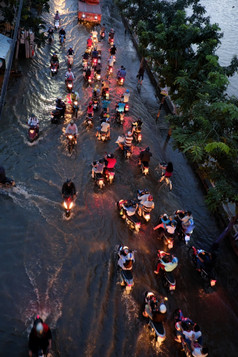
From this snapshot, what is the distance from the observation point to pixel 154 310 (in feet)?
25.7

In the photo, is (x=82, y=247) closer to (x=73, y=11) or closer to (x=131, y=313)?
(x=131, y=313)

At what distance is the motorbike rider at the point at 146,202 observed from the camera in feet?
36.5

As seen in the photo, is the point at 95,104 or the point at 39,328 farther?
the point at 95,104

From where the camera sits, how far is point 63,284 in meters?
8.54

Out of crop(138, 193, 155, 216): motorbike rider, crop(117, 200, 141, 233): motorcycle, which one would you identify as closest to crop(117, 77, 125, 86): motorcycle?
crop(138, 193, 155, 216): motorbike rider

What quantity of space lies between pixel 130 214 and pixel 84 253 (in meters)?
2.40

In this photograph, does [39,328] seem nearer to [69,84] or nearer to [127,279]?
[127,279]

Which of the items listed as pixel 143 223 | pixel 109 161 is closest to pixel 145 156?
pixel 109 161

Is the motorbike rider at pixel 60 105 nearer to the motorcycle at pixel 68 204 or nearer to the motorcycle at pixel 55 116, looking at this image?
the motorcycle at pixel 55 116

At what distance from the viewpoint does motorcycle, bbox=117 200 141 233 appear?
35.5ft

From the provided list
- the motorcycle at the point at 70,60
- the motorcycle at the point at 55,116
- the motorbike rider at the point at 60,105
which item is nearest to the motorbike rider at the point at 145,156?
the motorcycle at the point at 55,116

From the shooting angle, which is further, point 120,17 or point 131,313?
point 120,17

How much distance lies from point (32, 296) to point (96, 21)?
32.0 metres

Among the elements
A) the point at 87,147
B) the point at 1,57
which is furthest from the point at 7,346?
the point at 1,57
